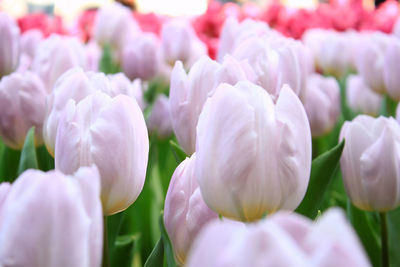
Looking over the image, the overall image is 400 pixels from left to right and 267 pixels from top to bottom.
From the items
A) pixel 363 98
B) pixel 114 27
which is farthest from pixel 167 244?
pixel 114 27

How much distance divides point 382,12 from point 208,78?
184cm

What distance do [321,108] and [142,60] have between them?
44 centimetres

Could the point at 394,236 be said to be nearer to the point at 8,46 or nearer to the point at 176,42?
the point at 8,46

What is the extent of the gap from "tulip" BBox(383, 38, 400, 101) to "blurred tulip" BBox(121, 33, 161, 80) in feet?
1.85

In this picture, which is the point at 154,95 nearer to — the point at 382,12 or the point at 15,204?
the point at 15,204

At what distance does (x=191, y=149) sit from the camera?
606mm

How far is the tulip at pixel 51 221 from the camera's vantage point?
315mm

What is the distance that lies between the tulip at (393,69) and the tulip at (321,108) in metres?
0.15

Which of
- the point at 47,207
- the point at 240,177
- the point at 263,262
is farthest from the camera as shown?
the point at 240,177

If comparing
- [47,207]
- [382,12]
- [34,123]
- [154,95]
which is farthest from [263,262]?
[382,12]

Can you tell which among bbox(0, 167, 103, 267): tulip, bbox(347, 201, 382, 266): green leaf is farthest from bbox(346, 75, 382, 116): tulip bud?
bbox(0, 167, 103, 267): tulip

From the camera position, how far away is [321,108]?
1.06m

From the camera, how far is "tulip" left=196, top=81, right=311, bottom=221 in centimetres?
43

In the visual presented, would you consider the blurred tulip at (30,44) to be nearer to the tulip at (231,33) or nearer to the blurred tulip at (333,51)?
the tulip at (231,33)
